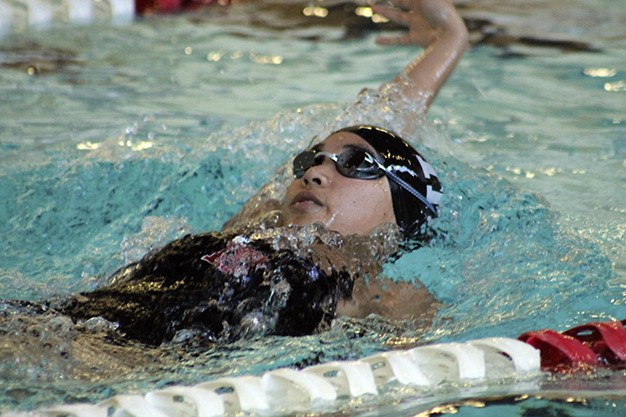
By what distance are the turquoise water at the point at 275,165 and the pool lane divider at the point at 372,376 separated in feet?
0.40

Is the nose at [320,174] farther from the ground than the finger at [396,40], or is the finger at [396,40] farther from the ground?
the finger at [396,40]

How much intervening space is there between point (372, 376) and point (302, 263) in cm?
61

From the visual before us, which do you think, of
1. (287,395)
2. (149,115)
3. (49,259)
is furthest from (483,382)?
(149,115)

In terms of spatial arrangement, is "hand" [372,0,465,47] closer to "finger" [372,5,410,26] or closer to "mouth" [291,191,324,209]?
"finger" [372,5,410,26]

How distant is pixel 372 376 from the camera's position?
2.04 m

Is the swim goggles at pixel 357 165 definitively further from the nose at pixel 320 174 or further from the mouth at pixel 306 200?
the mouth at pixel 306 200

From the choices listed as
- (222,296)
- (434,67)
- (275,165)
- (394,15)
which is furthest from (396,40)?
(222,296)

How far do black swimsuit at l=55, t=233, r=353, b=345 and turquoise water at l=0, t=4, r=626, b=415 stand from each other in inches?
3.3

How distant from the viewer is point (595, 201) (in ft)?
12.6

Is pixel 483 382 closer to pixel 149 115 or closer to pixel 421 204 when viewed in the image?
pixel 421 204

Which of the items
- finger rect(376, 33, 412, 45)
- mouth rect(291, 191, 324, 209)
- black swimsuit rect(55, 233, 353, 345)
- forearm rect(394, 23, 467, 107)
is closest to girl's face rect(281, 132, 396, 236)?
mouth rect(291, 191, 324, 209)

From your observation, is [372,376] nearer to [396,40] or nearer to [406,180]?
[406,180]

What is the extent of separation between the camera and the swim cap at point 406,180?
298 cm

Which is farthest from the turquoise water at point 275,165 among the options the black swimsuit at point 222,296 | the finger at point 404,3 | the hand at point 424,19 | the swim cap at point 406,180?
the finger at point 404,3
